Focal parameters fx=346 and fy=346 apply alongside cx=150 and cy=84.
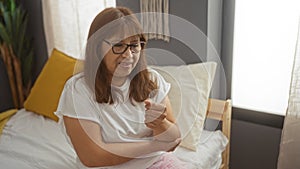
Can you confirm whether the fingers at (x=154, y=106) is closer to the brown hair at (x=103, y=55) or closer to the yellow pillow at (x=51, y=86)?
the brown hair at (x=103, y=55)

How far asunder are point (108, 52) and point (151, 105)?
22 centimetres

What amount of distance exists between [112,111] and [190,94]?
1.59 feet

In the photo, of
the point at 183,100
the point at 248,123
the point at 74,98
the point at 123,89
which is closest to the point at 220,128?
the point at 248,123

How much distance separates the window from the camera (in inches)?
64.0

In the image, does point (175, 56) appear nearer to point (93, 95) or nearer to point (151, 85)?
point (151, 85)

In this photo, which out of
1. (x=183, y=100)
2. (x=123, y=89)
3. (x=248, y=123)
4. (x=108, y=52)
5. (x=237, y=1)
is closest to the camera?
(x=108, y=52)

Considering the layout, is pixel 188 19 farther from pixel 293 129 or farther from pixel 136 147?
pixel 136 147

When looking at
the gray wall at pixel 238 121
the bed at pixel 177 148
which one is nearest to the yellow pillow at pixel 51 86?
the bed at pixel 177 148

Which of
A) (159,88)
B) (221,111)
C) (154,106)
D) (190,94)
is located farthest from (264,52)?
(154,106)

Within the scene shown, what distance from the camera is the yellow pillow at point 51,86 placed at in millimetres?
1968

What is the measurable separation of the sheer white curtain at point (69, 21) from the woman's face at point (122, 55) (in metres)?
1.05

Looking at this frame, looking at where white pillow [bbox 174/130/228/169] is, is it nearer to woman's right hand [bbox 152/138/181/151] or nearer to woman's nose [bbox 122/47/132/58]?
woman's right hand [bbox 152/138/181/151]

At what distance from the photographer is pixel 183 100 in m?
1.47

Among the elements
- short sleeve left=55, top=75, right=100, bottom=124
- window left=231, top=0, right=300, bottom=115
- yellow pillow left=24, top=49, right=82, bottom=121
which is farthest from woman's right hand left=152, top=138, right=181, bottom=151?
yellow pillow left=24, top=49, right=82, bottom=121
